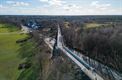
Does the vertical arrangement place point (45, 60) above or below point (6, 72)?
above

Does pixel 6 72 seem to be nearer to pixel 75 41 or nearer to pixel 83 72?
pixel 83 72

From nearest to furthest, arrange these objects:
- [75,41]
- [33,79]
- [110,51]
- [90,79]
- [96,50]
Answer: [90,79]
[33,79]
[110,51]
[96,50]
[75,41]

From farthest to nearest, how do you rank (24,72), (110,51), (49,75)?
(110,51), (24,72), (49,75)

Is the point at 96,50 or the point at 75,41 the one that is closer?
the point at 96,50

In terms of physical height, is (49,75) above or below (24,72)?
above

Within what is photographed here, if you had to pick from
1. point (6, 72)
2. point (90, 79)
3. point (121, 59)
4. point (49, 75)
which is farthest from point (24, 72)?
point (121, 59)

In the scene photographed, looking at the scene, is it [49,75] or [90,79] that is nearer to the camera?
[90,79]

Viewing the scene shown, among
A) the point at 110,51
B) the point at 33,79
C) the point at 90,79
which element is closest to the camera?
the point at 90,79

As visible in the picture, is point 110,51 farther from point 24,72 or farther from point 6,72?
point 6,72

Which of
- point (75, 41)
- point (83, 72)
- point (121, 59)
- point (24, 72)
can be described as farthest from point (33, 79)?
point (75, 41)
